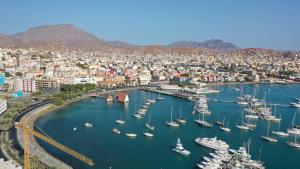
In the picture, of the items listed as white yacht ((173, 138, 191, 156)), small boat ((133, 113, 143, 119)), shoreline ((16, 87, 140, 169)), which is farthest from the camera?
small boat ((133, 113, 143, 119))

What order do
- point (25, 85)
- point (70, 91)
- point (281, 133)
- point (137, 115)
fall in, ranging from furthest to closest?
point (70, 91) → point (25, 85) → point (137, 115) → point (281, 133)

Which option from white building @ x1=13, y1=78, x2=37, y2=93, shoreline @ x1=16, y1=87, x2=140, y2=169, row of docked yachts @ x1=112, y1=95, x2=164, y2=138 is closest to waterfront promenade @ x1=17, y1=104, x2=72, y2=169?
shoreline @ x1=16, y1=87, x2=140, y2=169

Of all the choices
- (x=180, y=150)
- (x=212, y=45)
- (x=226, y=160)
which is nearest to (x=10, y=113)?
(x=180, y=150)

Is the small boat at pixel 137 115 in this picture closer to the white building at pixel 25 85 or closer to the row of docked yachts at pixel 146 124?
the row of docked yachts at pixel 146 124

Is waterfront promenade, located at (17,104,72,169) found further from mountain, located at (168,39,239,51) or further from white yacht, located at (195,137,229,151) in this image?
mountain, located at (168,39,239,51)

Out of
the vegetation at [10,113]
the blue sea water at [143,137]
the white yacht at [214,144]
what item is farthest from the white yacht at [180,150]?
the vegetation at [10,113]

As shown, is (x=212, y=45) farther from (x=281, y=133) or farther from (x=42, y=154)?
(x=42, y=154)

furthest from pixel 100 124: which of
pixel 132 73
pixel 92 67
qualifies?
pixel 92 67

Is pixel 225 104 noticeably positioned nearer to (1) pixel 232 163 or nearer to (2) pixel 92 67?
(1) pixel 232 163
